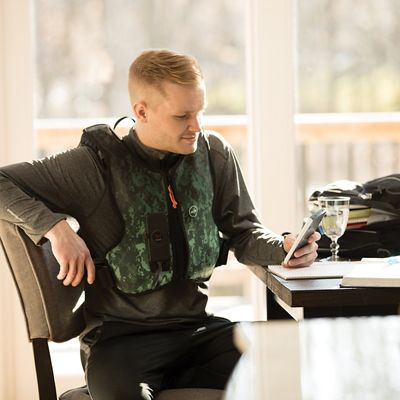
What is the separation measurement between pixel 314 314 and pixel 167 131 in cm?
64

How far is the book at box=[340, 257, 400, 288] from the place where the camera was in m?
2.03

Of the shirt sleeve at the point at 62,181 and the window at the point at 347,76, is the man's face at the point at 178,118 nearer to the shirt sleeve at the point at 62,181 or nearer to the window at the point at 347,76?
the shirt sleeve at the point at 62,181

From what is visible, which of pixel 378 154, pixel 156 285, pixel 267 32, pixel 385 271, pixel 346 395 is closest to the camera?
pixel 346 395

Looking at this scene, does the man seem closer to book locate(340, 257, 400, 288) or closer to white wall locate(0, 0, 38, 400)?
book locate(340, 257, 400, 288)

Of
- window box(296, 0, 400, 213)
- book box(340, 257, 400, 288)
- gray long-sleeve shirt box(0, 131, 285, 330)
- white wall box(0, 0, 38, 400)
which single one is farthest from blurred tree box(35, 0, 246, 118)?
book box(340, 257, 400, 288)

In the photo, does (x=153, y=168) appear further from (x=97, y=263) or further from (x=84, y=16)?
(x=84, y=16)

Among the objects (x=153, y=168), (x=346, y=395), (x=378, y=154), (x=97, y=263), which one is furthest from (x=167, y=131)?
(x=378, y=154)

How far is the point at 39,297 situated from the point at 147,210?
0.37 metres

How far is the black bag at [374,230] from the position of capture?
8.23 ft

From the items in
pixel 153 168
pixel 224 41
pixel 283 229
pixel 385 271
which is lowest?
pixel 283 229

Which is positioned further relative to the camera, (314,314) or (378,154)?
(378,154)

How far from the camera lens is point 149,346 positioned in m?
2.24

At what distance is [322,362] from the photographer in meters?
1.62

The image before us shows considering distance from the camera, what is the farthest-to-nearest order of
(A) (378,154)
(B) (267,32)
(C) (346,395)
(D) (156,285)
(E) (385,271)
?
(A) (378,154)
(B) (267,32)
(D) (156,285)
(E) (385,271)
(C) (346,395)
